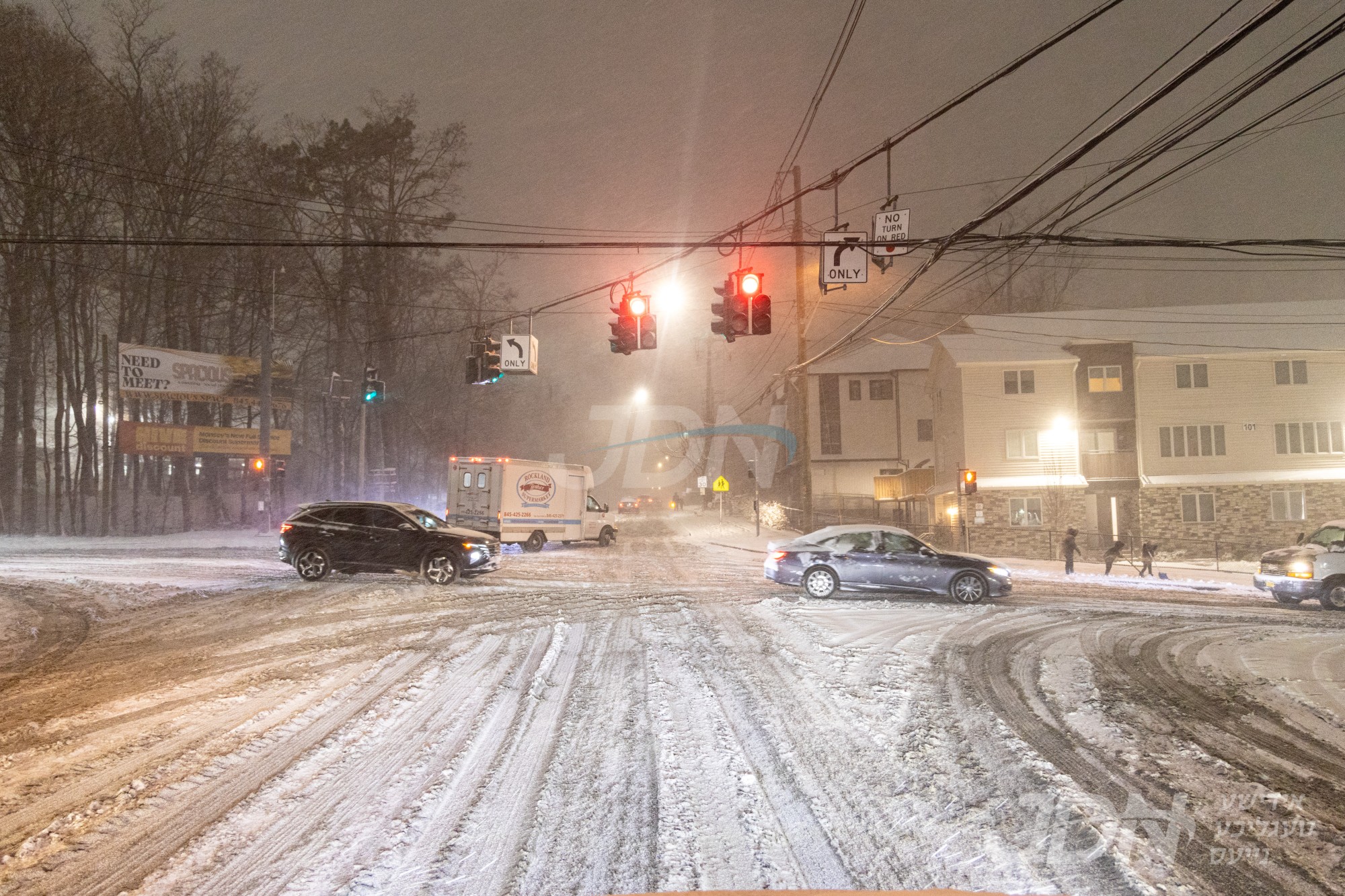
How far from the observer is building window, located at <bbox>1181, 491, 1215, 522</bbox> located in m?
32.8

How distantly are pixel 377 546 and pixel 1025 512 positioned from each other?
1073 inches

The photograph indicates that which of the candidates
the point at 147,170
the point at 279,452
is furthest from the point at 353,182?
the point at 279,452

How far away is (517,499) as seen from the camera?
25750mm

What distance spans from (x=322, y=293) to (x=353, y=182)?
488 cm

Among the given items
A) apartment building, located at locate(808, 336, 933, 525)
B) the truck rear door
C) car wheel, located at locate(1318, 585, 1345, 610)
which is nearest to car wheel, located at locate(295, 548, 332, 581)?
the truck rear door

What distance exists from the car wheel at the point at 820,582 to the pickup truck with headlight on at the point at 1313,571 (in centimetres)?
962

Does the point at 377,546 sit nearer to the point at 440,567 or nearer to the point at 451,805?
the point at 440,567

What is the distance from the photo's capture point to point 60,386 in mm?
34312

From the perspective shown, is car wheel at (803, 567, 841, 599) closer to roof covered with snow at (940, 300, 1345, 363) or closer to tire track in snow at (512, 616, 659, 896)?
tire track in snow at (512, 616, 659, 896)

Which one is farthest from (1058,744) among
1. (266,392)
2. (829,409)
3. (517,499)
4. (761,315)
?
(829,409)

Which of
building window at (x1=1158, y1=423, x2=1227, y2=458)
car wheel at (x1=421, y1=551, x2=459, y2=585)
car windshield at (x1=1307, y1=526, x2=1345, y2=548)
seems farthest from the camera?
building window at (x1=1158, y1=423, x2=1227, y2=458)

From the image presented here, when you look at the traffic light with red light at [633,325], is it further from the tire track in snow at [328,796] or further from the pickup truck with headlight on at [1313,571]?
the pickup truck with headlight on at [1313,571]

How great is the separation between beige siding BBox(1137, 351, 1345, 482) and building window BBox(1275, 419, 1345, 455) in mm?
174

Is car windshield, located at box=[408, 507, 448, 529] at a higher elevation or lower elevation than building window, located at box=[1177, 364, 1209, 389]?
lower
